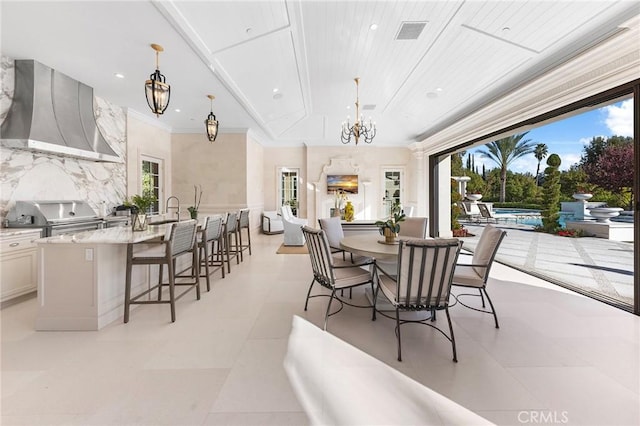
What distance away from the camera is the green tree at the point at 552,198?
8.88 meters

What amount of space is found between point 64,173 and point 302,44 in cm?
414

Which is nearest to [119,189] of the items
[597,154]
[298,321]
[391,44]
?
[298,321]

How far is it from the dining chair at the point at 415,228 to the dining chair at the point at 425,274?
1836 mm

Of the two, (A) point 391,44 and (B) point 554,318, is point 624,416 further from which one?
(A) point 391,44

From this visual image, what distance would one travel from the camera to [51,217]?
12.0 feet

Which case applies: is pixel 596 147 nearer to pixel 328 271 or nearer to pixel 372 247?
pixel 372 247

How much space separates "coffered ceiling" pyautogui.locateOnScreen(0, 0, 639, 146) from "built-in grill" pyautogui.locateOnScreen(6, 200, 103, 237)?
1.94 meters

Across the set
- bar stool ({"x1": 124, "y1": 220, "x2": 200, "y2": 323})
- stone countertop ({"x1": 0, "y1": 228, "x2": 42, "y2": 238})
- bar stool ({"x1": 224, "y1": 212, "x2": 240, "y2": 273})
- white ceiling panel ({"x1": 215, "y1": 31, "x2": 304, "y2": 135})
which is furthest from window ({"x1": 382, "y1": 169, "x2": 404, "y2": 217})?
stone countertop ({"x1": 0, "y1": 228, "x2": 42, "y2": 238})

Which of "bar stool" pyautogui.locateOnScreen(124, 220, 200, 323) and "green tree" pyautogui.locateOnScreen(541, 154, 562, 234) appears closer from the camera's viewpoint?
"bar stool" pyautogui.locateOnScreen(124, 220, 200, 323)

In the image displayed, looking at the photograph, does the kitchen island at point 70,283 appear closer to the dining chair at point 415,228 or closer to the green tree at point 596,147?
the dining chair at point 415,228

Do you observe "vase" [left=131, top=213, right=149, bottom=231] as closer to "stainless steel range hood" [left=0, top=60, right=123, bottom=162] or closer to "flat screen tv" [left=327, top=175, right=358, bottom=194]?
"stainless steel range hood" [left=0, top=60, right=123, bottom=162]

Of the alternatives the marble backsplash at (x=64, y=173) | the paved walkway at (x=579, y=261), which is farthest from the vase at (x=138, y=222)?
the paved walkway at (x=579, y=261)

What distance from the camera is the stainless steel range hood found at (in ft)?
11.0

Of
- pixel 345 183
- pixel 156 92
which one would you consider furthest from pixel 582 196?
pixel 156 92
